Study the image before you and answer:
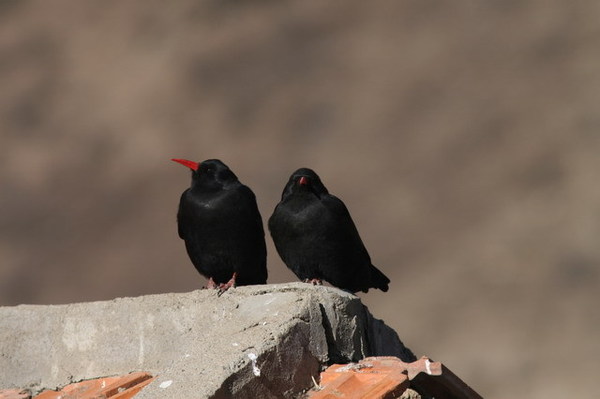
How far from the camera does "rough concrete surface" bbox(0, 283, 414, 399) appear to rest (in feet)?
15.9

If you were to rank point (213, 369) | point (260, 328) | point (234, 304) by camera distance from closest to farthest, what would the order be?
point (213, 369), point (260, 328), point (234, 304)

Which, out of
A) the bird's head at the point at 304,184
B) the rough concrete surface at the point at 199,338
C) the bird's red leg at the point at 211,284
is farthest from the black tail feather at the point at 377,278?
the rough concrete surface at the point at 199,338

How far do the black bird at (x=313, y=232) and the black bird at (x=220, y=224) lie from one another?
0.57ft

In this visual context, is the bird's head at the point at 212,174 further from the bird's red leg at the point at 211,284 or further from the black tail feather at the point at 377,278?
the black tail feather at the point at 377,278

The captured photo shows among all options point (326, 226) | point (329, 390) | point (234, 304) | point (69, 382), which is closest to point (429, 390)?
point (329, 390)

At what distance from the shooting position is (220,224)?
23.7 feet

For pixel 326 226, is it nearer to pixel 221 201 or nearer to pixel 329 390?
pixel 221 201

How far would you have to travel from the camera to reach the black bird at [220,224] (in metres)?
7.23

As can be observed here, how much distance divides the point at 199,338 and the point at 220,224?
192 centimetres

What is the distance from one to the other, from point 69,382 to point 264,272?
2132mm

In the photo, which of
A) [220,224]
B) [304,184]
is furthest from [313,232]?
[220,224]

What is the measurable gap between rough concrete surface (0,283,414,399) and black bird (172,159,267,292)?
4.80 ft

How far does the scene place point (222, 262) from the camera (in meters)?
7.33

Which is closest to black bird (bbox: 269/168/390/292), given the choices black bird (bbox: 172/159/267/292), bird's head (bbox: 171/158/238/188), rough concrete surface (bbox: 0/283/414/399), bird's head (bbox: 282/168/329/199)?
bird's head (bbox: 282/168/329/199)
